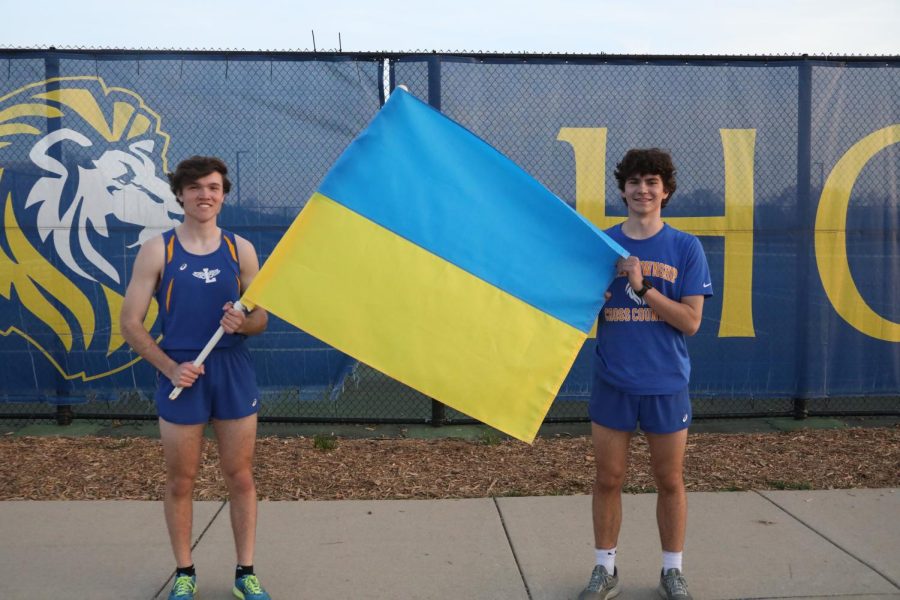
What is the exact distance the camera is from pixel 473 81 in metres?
6.01

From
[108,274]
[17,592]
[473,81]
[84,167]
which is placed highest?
[473,81]

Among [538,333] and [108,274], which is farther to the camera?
[108,274]

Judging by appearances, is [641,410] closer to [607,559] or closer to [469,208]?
[607,559]

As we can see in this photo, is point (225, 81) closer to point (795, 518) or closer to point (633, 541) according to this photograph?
point (633, 541)

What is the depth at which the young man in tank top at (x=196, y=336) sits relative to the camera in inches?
129

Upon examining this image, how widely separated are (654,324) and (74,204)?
4435 mm

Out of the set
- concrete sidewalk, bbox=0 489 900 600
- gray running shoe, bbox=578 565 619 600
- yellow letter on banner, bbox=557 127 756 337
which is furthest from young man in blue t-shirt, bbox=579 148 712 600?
yellow letter on banner, bbox=557 127 756 337

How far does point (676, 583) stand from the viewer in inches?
137

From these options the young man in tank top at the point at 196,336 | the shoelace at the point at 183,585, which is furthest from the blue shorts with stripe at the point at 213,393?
the shoelace at the point at 183,585

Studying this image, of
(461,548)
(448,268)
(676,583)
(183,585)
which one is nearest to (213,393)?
(183,585)

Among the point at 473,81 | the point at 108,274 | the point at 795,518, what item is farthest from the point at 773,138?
the point at 108,274

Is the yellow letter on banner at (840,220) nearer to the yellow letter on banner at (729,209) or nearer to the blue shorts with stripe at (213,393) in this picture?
the yellow letter on banner at (729,209)

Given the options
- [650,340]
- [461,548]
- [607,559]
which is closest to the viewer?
[650,340]

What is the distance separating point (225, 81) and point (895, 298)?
5168 mm
